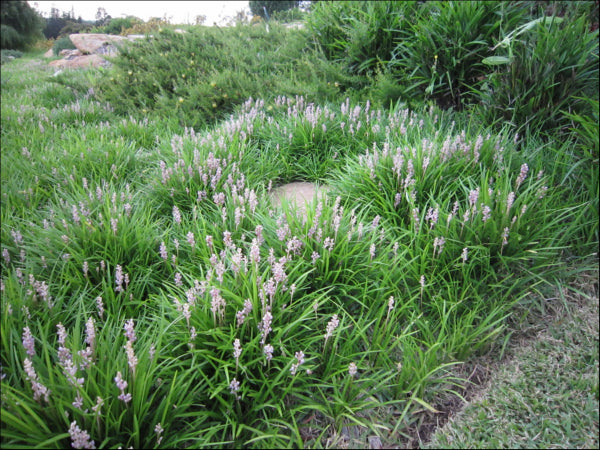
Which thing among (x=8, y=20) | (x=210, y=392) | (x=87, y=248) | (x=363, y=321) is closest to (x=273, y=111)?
(x=87, y=248)

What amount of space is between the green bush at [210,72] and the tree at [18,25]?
91.6 feet

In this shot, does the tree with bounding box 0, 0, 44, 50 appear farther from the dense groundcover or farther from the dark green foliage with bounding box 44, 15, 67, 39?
the dense groundcover

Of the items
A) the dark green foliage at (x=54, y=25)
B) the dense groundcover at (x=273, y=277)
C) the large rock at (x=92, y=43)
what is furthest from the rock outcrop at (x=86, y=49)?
the dark green foliage at (x=54, y=25)

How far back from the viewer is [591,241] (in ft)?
9.14

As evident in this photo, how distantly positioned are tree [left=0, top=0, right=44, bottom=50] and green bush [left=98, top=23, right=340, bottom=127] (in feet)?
91.6

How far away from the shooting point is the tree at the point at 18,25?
2764 cm

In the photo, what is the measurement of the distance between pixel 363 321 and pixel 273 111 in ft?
12.5

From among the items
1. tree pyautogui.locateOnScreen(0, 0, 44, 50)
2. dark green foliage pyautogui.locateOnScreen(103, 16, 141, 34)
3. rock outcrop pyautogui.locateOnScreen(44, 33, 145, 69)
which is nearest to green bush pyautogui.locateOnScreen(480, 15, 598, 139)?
rock outcrop pyautogui.locateOnScreen(44, 33, 145, 69)

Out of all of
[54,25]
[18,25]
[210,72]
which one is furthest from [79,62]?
[54,25]

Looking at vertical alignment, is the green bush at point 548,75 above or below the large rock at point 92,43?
below

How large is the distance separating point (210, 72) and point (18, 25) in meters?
32.7

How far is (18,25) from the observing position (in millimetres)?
28953

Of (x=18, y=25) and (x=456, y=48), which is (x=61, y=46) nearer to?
(x=18, y=25)

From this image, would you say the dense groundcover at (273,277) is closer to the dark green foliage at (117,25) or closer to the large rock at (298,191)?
the large rock at (298,191)
